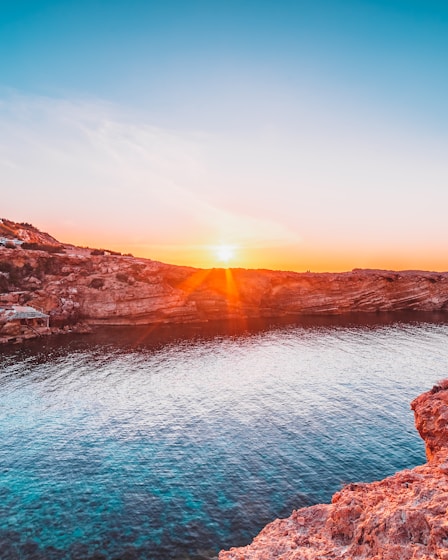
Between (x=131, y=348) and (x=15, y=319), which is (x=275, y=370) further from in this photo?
(x=15, y=319)

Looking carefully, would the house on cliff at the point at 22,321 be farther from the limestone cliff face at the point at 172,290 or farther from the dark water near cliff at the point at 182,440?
the dark water near cliff at the point at 182,440

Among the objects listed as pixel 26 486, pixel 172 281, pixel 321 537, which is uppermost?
pixel 172 281

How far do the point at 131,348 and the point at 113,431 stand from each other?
38.0 metres

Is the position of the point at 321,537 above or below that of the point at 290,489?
above

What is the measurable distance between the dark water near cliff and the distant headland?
1655 cm

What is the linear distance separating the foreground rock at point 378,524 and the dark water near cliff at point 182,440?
9.70 metres

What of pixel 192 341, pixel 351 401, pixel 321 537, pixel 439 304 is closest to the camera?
pixel 321 537

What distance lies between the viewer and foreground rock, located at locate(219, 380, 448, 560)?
11.6m

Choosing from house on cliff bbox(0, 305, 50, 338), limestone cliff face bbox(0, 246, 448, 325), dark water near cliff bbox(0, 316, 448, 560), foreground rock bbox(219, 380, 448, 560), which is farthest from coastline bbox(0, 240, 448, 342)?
foreground rock bbox(219, 380, 448, 560)

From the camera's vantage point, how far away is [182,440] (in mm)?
38781

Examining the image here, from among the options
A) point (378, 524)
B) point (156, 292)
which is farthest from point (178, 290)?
point (378, 524)

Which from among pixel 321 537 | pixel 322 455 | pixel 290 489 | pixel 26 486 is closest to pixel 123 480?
pixel 26 486

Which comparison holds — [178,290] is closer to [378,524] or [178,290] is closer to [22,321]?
[22,321]

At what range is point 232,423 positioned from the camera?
141 feet
